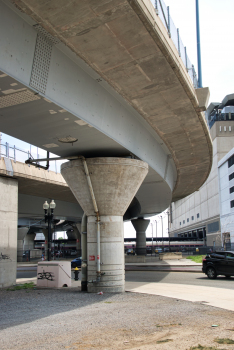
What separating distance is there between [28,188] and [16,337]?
1882 cm

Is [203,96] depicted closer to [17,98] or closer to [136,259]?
[17,98]

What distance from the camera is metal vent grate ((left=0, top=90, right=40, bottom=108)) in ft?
28.2

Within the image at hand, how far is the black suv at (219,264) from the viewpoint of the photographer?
19.4 metres

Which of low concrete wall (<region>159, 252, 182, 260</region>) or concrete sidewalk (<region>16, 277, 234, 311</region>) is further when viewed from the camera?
low concrete wall (<region>159, 252, 182, 260</region>)

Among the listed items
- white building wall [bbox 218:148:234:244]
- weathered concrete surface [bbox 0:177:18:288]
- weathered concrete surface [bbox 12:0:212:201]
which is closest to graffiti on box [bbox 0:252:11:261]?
weathered concrete surface [bbox 0:177:18:288]

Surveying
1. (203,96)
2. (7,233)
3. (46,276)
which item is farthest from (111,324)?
(7,233)

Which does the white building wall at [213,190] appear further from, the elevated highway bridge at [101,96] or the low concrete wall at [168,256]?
the elevated highway bridge at [101,96]

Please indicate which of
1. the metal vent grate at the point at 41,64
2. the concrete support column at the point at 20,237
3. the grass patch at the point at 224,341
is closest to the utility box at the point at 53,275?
the metal vent grate at the point at 41,64

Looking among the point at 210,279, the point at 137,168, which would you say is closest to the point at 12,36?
the point at 137,168

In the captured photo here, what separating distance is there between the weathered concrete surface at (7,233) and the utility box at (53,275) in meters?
2.10

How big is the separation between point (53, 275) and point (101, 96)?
9870mm

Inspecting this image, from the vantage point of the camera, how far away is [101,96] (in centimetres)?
1115

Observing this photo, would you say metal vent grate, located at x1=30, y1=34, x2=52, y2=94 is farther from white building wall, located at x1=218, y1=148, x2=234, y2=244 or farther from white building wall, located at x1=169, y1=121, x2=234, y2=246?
white building wall, located at x1=169, y1=121, x2=234, y2=246

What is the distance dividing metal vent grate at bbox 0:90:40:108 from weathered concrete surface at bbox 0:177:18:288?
10265 mm
